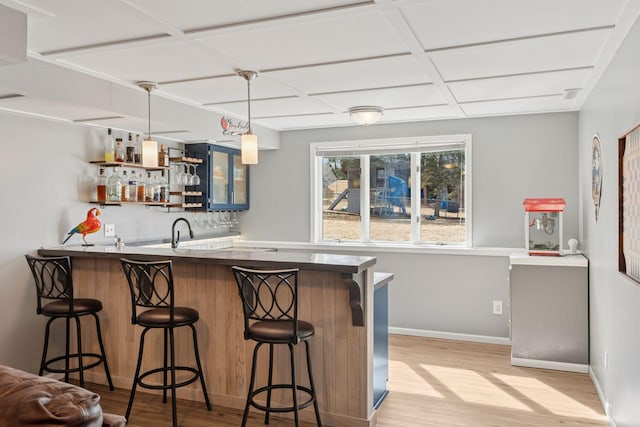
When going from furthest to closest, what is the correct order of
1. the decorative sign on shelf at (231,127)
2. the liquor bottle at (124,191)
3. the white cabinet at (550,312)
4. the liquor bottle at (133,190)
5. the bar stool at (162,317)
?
the decorative sign on shelf at (231,127)
the liquor bottle at (133,190)
the liquor bottle at (124,191)
the white cabinet at (550,312)
the bar stool at (162,317)

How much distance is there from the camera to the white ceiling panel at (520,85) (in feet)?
11.2

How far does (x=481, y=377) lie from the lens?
4.00m

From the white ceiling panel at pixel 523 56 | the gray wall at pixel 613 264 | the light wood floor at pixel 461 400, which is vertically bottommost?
the light wood floor at pixel 461 400

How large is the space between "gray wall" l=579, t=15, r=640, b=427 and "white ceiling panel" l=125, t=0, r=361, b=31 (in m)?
1.58

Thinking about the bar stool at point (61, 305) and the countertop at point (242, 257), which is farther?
the bar stool at point (61, 305)

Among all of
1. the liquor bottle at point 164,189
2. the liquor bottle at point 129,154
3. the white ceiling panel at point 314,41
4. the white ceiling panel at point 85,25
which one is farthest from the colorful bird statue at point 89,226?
the white ceiling panel at point 314,41

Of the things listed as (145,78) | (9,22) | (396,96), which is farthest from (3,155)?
(396,96)

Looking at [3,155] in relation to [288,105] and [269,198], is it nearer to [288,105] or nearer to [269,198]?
[288,105]

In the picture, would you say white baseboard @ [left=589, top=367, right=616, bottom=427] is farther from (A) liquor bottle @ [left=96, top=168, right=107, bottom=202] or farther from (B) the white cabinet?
(A) liquor bottle @ [left=96, top=168, right=107, bottom=202]

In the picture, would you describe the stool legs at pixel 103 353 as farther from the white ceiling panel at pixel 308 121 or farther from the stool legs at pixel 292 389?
the white ceiling panel at pixel 308 121

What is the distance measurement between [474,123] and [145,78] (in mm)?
3311

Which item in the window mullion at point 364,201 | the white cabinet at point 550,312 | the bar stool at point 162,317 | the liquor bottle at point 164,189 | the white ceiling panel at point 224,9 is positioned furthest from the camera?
the window mullion at point 364,201

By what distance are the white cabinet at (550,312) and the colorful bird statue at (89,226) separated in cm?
355

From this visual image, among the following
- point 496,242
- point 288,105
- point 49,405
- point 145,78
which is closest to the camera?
point 49,405
